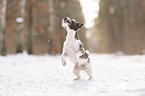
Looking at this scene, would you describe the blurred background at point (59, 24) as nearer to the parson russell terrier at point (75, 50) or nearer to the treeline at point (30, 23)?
A: the treeline at point (30, 23)

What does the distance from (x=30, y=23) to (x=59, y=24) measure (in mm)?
11378

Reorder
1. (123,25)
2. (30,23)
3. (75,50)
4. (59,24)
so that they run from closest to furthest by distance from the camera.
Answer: (75,50), (30,23), (59,24), (123,25)

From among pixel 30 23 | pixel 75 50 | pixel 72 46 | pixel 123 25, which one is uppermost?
pixel 123 25

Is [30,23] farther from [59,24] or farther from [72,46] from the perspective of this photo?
[72,46]

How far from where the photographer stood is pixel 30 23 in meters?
21.3

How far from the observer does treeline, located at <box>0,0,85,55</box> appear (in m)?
17.1

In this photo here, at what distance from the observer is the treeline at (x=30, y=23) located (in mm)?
17147

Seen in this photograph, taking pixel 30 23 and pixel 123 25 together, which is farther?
pixel 123 25

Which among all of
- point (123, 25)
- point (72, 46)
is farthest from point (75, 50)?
point (123, 25)

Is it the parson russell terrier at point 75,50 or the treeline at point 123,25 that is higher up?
the treeline at point 123,25

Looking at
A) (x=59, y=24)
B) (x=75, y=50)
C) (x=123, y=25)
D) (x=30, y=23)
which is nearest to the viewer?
(x=75, y=50)

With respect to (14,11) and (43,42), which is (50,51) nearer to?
(14,11)

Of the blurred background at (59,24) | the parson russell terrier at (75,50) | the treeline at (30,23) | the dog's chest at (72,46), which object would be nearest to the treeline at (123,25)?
the blurred background at (59,24)

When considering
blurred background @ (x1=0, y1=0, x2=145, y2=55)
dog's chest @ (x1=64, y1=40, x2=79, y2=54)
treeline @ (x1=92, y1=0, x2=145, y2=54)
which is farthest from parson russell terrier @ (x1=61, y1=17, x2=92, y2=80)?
treeline @ (x1=92, y1=0, x2=145, y2=54)
